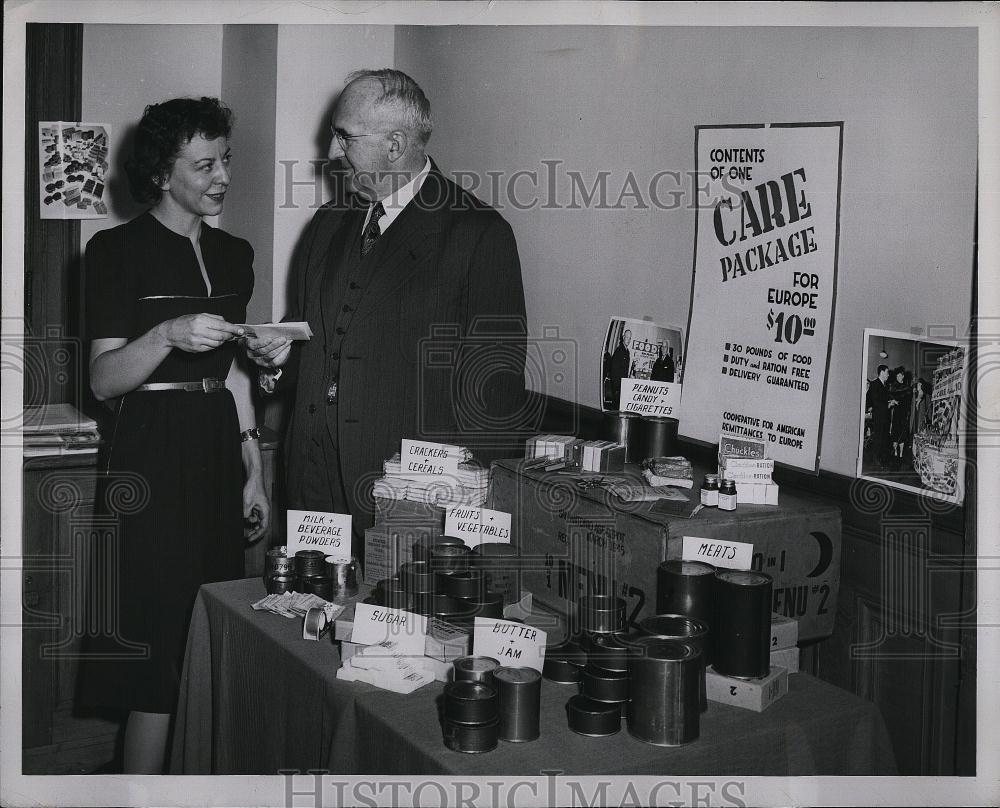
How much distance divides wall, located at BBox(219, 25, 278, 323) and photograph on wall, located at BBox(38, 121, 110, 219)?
41 centimetres

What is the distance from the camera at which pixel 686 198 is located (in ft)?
8.49

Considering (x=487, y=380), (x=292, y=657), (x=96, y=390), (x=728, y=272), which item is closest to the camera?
(x=292, y=657)

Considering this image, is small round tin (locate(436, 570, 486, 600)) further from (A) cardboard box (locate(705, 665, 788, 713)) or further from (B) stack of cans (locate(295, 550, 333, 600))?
(A) cardboard box (locate(705, 665, 788, 713))

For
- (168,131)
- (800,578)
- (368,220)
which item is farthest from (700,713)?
(168,131)

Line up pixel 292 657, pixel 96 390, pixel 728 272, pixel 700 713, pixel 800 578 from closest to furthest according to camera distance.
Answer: pixel 700 713, pixel 292 657, pixel 800 578, pixel 728 272, pixel 96 390

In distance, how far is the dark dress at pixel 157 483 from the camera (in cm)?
274

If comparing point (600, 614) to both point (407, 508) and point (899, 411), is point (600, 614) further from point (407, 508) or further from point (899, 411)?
point (899, 411)

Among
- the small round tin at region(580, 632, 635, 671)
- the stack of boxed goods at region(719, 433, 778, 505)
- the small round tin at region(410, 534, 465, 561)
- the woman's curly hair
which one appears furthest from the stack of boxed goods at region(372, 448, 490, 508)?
→ the woman's curly hair

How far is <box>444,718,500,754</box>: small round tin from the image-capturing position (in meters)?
1.53

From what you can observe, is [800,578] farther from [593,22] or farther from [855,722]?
[593,22]

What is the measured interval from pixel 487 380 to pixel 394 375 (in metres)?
0.28

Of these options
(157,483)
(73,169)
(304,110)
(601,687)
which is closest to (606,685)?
(601,687)

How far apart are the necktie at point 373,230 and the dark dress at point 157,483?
18.4 inches

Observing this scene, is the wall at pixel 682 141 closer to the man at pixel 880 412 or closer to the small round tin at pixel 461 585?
the man at pixel 880 412
